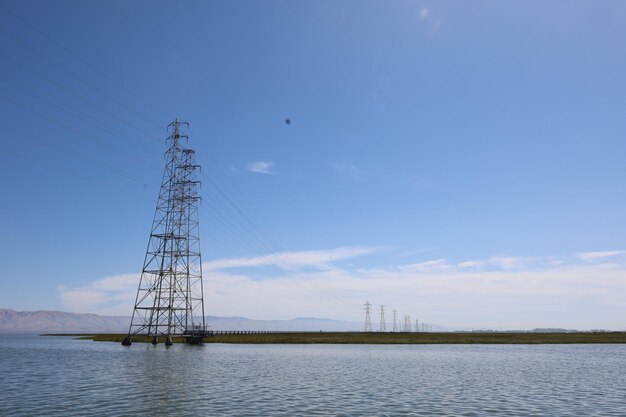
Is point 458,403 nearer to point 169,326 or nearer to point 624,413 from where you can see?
point 624,413

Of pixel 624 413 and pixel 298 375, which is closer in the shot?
A: pixel 624 413

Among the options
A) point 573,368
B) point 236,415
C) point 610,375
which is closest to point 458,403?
point 236,415

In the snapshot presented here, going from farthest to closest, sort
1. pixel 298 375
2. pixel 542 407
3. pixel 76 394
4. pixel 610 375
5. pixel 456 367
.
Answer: pixel 456 367 → pixel 610 375 → pixel 298 375 → pixel 76 394 → pixel 542 407

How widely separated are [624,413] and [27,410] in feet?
93.7

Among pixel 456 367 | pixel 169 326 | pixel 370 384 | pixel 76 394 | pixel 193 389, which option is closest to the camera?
pixel 76 394

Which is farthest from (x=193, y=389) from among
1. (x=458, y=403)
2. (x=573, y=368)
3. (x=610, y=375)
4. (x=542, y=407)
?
(x=573, y=368)

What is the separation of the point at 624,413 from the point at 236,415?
18.6 meters

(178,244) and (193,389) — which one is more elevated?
(178,244)

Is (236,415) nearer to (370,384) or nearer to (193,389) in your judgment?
(193,389)

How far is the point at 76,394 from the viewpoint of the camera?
90.0 feet

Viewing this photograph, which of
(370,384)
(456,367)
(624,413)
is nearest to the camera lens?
(624,413)

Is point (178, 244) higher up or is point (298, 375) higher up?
point (178, 244)

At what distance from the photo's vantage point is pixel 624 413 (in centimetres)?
2298

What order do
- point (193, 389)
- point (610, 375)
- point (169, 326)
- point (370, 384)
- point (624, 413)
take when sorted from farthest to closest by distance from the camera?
point (169, 326) < point (610, 375) < point (370, 384) < point (193, 389) < point (624, 413)
